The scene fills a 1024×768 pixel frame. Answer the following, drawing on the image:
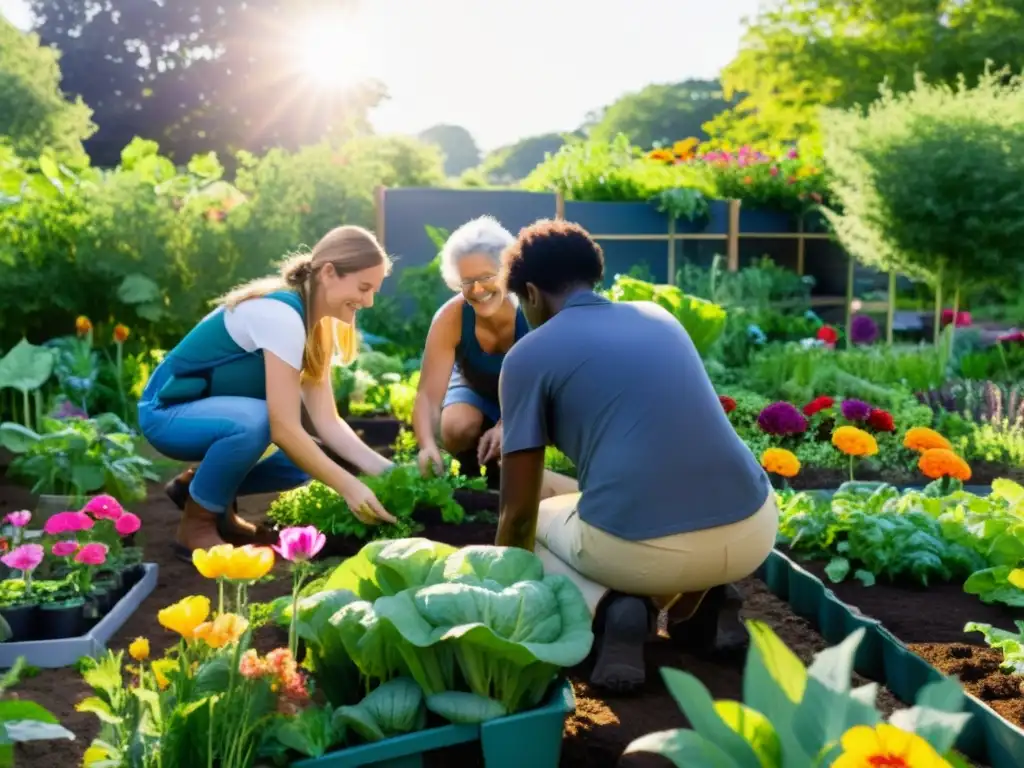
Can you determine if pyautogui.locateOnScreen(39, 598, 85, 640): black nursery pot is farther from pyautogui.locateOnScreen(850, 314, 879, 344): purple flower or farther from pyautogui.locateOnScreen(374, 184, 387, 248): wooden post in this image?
pyautogui.locateOnScreen(850, 314, 879, 344): purple flower

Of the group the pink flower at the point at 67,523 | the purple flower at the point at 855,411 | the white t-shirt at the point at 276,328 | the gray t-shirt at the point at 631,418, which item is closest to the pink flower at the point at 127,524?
the pink flower at the point at 67,523

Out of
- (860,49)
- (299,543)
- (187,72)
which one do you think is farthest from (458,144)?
(299,543)

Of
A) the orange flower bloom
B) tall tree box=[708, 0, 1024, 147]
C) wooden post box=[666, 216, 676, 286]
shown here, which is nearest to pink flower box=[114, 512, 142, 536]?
the orange flower bloom

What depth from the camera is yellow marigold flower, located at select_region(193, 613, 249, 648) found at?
6.13ft

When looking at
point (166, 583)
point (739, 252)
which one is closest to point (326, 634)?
point (166, 583)

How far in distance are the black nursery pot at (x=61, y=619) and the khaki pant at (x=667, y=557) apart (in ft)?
4.67

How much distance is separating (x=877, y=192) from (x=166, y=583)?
6.21 m

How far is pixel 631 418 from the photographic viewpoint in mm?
2680

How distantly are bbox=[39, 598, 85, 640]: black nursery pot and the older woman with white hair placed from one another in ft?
4.36

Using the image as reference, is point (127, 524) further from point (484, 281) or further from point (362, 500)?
point (484, 281)

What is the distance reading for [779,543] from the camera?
3.89 m

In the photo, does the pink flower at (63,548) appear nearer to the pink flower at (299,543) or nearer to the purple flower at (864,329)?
the pink flower at (299,543)

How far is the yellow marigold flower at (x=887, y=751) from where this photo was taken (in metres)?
1.42

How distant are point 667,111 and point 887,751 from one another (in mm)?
50781
